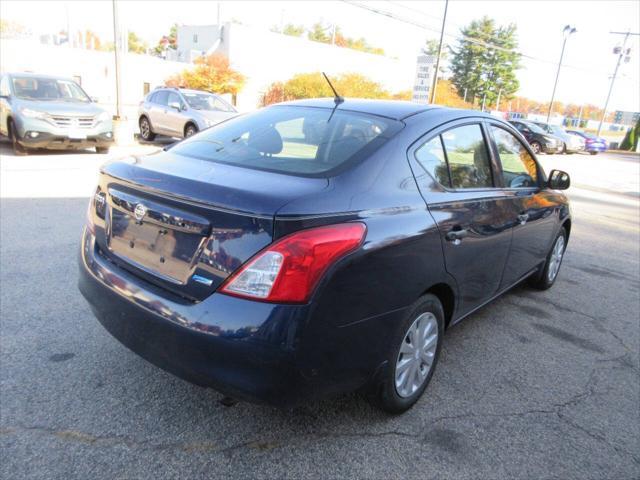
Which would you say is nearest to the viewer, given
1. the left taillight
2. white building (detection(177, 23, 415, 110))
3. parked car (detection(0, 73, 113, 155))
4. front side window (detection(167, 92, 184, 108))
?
the left taillight

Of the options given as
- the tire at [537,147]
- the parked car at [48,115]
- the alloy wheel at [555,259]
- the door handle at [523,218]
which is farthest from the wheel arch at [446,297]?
the tire at [537,147]

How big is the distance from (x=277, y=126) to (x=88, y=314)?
1.92 meters

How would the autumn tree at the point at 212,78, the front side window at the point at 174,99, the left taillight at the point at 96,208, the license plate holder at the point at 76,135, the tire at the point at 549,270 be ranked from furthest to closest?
the autumn tree at the point at 212,78 < the front side window at the point at 174,99 < the license plate holder at the point at 76,135 < the tire at the point at 549,270 < the left taillight at the point at 96,208

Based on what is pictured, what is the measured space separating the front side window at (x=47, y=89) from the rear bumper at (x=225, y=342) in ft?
33.9

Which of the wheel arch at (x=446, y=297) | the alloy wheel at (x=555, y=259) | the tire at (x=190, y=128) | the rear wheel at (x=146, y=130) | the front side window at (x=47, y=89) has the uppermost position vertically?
the front side window at (x=47, y=89)

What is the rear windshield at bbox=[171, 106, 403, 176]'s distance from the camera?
259 centimetres

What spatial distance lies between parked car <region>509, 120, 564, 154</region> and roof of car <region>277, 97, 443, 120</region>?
24.7 metres

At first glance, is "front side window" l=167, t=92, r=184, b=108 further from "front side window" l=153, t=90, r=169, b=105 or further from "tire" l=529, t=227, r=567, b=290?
"tire" l=529, t=227, r=567, b=290

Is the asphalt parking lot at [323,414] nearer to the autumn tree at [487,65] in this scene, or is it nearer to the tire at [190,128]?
the tire at [190,128]

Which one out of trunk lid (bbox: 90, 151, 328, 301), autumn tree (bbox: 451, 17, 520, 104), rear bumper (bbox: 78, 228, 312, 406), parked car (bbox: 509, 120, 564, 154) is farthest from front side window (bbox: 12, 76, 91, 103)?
autumn tree (bbox: 451, 17, 520, 104)

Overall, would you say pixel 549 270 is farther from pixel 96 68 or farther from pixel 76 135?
pixel 96 68

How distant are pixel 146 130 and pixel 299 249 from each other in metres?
15.2

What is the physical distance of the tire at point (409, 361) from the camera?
2.51 metres

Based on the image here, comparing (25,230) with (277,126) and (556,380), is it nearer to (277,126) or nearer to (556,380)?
(277,126)
